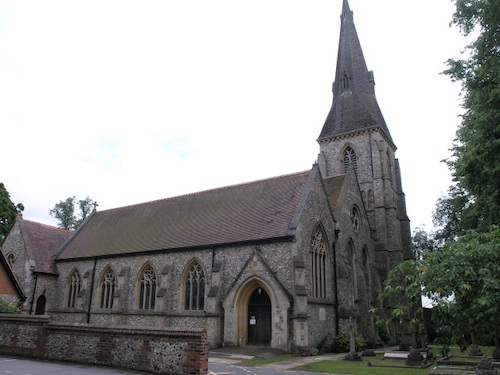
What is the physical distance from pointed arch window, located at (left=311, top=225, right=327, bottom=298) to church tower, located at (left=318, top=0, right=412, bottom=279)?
899cm

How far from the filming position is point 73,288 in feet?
97.5

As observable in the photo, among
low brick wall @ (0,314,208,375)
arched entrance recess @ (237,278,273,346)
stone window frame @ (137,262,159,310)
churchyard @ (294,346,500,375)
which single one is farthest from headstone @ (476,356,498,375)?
stone window frame @ (137,262,159,310)

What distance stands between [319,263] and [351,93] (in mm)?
23174

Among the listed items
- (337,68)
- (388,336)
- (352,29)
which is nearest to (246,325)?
(388,336)

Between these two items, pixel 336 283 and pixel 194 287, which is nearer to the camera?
pixel 336 283

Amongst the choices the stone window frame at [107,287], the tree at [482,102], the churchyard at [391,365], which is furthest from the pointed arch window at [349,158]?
the stone window frame at [107,287]

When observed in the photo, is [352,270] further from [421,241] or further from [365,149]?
[421,241]

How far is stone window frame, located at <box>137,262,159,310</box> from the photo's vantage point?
81.9 ft

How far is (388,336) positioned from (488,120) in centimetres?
1669

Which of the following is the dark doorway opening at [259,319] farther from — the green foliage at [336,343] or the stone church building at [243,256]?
the green foliage at [336,343]

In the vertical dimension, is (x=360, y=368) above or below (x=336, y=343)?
below

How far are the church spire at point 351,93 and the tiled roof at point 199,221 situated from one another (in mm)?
15146

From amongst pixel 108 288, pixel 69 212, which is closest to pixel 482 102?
pixel 108 288

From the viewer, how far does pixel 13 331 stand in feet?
52.0
